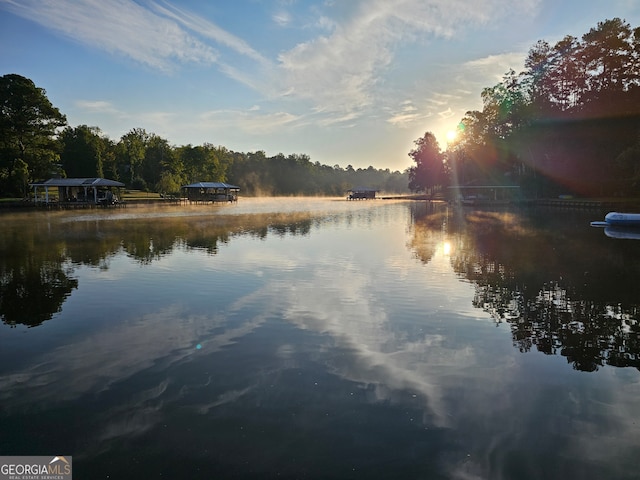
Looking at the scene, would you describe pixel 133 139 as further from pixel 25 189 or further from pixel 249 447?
pixel 249 447

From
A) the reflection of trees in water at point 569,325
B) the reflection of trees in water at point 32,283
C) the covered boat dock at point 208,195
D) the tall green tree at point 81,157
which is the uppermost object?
the tall green tree at point 81,157

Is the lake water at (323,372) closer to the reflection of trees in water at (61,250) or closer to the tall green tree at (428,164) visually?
the reflection of trees in water at (61,250)

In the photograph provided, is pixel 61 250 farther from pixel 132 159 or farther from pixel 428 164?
pixel 428 164

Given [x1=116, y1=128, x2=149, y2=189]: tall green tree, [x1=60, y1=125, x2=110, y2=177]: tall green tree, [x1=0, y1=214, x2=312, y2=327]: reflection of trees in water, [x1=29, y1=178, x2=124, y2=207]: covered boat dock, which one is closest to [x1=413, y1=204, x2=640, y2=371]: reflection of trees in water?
[x1=0, y1=214, x2=312, y2=327]: reflection of trees in water

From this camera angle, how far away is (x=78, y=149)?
73688mm

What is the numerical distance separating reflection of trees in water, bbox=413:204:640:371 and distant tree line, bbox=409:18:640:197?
3569 centimetres

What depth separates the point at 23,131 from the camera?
57.3 metres

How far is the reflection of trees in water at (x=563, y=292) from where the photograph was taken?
27.9 ft

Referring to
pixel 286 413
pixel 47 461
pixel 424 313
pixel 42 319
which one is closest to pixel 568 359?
pixel 424 313

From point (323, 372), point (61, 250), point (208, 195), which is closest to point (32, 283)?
point (61, 250)

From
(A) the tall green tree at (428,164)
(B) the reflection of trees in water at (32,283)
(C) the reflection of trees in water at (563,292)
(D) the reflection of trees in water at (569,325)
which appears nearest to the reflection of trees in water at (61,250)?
(B) the reflection of trees in water at (32,283)

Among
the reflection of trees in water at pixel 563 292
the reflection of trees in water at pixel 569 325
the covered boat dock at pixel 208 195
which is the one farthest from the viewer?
the covered boat dock at pixel 208 195

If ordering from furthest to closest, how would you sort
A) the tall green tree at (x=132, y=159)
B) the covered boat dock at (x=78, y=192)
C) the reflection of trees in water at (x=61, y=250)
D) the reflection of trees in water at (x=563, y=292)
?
1. the tall green tree at (x=132, y=159)
2. the covered boat dock at (x=78, y=192)
3. the reflection of trees in water at (x=61, y=250)
4. the reflection of trees in water at (x=563, y=292)

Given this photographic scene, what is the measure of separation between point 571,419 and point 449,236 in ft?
71.5
